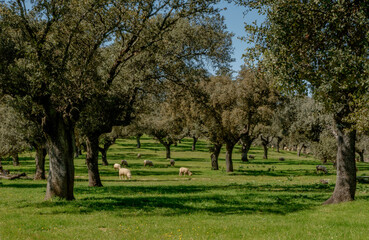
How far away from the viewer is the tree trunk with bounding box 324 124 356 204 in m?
16.5

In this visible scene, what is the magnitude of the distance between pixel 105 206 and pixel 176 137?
54400mm

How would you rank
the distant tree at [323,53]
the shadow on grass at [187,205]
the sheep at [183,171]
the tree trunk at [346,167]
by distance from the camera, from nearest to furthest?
the distant tree at [323,53] → the shadow on grass at [187,205] → the tree trunk at [346,167] → the sheep at [183,171]

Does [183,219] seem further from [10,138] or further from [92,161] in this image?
[10,138]

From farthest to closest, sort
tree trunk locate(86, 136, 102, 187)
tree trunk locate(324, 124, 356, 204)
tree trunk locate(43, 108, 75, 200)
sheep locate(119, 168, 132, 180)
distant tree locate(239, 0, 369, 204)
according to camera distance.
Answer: sheep locate(119, 168, 132, 180) < tree trunk locate(86, 136, 102, 187) < tree trunk locate(43, 108, 75, 200) < tree trunk locate(324, 124, 356, 204) < distant tree locate(239, 0, 369, 204)

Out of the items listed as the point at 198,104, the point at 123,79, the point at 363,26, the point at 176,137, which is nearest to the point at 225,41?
the point at 198,104

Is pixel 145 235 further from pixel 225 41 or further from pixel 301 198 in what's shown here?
pixel 225 41

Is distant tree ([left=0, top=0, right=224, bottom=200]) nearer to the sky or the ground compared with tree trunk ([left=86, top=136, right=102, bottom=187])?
nearer to the sky

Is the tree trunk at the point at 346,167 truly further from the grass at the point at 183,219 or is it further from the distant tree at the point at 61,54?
the distant tree at the point at 61,54

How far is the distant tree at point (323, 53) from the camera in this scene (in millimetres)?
13914

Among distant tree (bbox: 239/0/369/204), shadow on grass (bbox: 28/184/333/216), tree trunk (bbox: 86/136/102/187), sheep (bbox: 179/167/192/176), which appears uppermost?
distant tree (bbox: 239/0/369/204)

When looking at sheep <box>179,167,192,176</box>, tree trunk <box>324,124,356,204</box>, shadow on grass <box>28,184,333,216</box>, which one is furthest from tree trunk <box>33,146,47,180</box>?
tree trunk <box>324,124,356,204</box>

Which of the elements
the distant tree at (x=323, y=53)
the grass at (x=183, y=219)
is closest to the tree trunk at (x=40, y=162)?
the grass at (x=183, y=219)

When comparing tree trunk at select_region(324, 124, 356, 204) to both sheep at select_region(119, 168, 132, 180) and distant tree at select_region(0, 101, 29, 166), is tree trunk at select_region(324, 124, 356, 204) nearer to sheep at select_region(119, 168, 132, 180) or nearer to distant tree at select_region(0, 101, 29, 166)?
sheep at select_region(119, 168, 132, 180)

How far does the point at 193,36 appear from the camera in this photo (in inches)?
974
